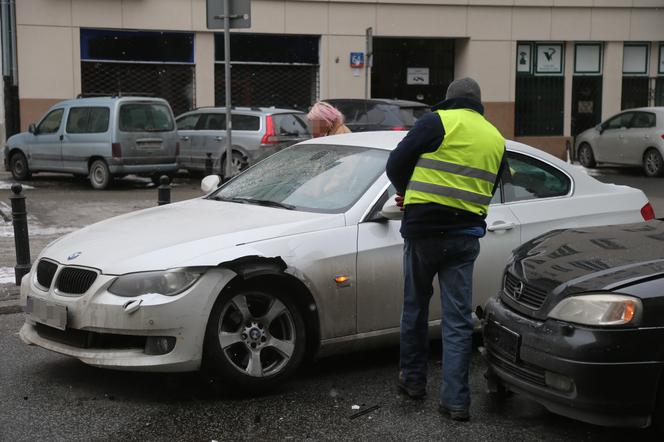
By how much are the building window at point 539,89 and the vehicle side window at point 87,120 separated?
12243 mm

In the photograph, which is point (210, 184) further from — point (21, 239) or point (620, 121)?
point (620, 121)

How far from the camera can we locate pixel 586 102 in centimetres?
2552

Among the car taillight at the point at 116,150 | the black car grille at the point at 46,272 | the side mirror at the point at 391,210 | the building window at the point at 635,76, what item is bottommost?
the black car grille at the point at 46,272

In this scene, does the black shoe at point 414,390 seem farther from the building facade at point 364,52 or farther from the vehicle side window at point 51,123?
the building facade at point 364,52

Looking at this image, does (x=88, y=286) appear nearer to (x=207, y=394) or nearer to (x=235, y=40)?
(x=207, y=394)

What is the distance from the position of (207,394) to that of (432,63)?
20.9 m

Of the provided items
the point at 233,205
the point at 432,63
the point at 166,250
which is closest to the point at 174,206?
the point at 233,205

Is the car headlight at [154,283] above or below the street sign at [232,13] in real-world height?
below

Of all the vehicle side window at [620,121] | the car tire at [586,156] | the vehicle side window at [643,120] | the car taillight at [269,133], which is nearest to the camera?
the car taillight at [269,133]

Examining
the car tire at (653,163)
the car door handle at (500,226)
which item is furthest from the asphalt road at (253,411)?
the car tire at (653,163)

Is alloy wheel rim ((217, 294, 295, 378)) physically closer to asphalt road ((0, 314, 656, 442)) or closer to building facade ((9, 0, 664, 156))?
asphalt road ((0, 314, 656, 442))

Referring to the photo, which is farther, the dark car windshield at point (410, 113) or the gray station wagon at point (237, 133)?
the dark car windshield at point (410, 113)

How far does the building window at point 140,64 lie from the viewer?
21.9 m

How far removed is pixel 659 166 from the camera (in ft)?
64.2
